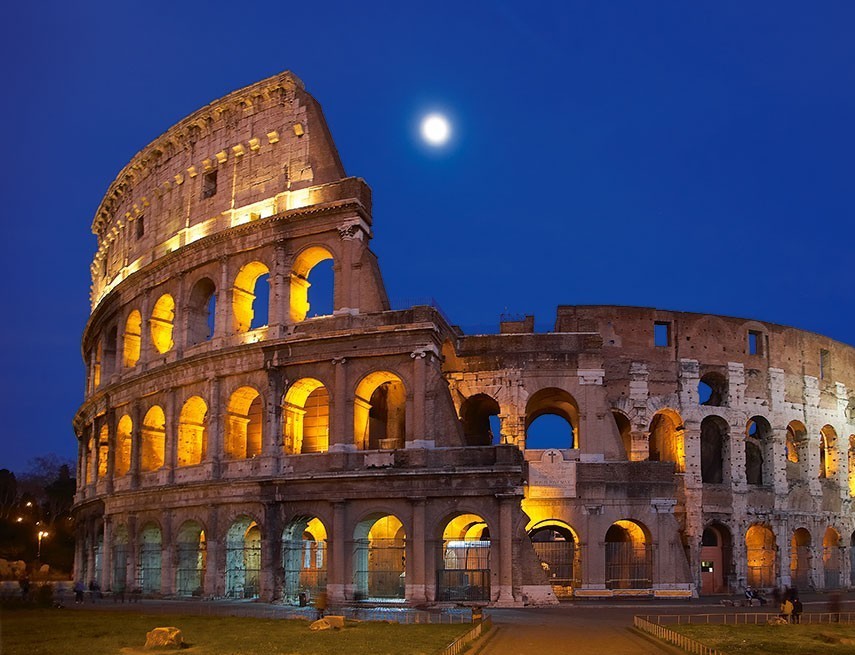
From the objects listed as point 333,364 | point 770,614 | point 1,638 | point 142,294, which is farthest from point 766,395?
point 1,638

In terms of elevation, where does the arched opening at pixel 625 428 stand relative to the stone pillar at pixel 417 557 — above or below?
above

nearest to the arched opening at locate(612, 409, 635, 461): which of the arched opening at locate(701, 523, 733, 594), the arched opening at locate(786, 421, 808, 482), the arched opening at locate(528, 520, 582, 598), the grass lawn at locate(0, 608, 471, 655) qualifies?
the arched opening at locate(528, 520, 582, 598)

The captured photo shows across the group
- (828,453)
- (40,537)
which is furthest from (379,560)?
(40,537)

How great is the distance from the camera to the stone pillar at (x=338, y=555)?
26953 millimetres

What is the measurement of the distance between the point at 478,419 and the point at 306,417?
718 centimetres

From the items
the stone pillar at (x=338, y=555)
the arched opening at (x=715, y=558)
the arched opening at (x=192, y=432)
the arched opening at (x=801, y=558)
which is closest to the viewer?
the stone pillar at (x=338, y=555)

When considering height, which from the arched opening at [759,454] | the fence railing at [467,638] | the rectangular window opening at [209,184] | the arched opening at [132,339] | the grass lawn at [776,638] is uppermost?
the rectangular window opening at [209,184]

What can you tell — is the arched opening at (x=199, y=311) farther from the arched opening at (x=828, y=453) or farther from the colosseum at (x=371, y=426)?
the arched opening at (x=828, y=453)

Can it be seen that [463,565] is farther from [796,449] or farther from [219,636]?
[796,449]

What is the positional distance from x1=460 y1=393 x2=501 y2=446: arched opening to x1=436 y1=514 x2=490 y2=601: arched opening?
12.5 feet

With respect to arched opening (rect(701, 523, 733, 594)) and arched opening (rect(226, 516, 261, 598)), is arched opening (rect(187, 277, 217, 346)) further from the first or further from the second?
arched opening (rect(701, 523, 733, 594))

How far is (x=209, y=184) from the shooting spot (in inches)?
1345

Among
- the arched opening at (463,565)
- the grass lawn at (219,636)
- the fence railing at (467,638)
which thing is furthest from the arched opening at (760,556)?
the grass lawn at (219,636)

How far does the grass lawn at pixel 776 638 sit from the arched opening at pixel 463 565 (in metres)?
7.60
